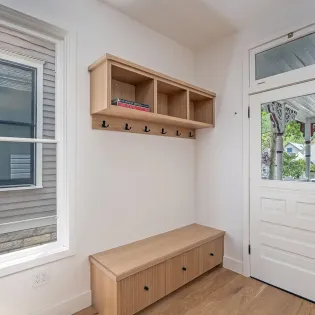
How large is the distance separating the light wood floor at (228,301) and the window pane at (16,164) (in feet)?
3.80

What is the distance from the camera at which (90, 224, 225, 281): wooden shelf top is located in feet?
5.79

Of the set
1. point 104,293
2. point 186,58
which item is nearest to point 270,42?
point 186,58

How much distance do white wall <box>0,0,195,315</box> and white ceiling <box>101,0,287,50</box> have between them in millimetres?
115

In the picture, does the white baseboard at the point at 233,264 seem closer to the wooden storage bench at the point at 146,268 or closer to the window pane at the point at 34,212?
the wooden storage bench at the point at 146,268

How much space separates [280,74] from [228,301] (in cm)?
207

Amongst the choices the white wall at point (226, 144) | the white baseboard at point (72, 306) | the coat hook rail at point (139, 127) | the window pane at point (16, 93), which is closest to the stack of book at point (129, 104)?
the coat hook rail at point (139, 127)

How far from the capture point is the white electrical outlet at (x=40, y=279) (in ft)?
5.51

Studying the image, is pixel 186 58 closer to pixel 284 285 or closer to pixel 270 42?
pixel 270 42

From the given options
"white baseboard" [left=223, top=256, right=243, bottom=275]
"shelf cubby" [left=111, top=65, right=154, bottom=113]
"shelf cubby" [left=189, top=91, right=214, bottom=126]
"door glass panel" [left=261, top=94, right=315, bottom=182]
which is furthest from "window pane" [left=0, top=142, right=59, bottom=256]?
"door glass panel" [left=261, top=94, right=315, bottom=182]

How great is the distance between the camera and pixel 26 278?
1.65 m

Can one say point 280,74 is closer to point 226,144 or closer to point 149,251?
point 226,144

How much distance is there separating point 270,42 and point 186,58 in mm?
941

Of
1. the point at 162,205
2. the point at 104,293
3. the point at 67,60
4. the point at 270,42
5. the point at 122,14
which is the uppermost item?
the point at 122,14

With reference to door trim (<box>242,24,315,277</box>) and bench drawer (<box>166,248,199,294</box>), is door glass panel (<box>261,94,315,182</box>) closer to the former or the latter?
door trim (<box>242,24,315,277</box>)
